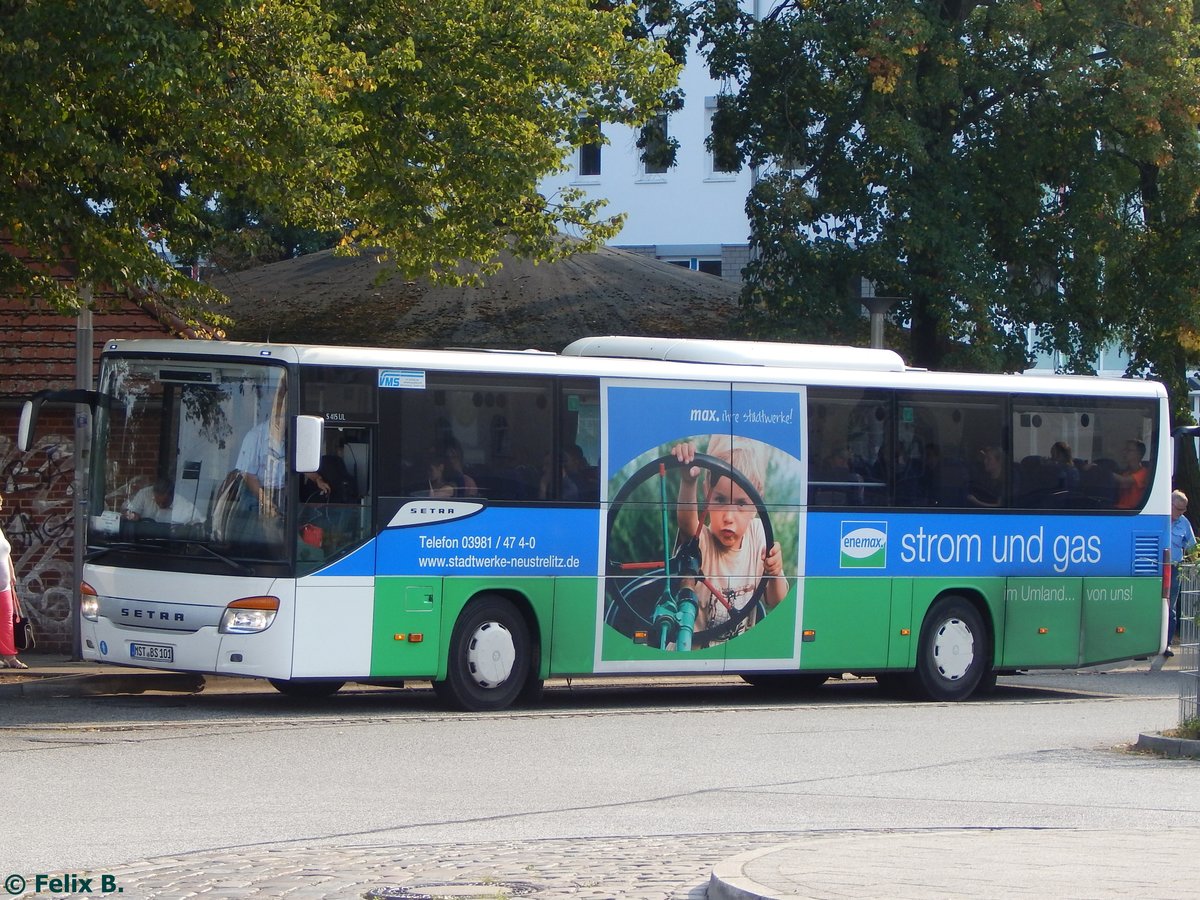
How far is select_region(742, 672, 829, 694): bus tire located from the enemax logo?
1.86 m

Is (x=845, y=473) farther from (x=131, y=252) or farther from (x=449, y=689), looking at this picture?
(x=131, y=252)

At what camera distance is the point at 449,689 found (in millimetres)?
15070

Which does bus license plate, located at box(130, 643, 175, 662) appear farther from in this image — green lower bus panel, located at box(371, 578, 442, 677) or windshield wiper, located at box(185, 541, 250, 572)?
green lower bus panel, located at box(371, 578, 442, 677)

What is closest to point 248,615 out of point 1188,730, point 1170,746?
point 1170,746

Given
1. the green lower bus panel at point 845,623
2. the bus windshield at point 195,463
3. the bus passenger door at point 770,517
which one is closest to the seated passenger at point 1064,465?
the green lower bus panel at point 845,623

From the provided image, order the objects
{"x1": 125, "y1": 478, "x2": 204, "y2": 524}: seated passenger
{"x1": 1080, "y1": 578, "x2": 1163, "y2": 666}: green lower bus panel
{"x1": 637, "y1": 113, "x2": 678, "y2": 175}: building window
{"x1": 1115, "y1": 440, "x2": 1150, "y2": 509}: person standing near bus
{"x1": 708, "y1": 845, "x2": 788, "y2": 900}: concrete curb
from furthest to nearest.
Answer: {"x1": 637, "y1": 113, "x2": 678, "y2": 175}: building window → {"x1": 1115, "y1": 440, "x2": 1150, "y2": 509}: person standing near bus → {"x1": 1080, "y1": 578, "x2": 1163, "y2": 666}: green lower bus panel → {"x1": 125, "y1": 478, "x2": 204, "y2": 524}: seated passenger → {"x1": 708, "y1": 845, "x2": 788, "y2": 900}: concrete curb

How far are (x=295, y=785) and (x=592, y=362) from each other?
245 inches

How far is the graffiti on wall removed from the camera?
1978 cm

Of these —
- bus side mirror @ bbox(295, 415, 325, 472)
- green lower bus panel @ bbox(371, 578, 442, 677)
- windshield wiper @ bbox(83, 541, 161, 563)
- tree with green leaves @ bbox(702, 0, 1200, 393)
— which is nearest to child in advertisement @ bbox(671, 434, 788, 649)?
green lower bus panel @ bbox(371, 578, 442, 677)

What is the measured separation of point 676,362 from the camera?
54.1 ft

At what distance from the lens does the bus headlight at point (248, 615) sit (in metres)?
14.0

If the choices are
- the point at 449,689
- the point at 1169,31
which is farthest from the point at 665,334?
the point at 449,689

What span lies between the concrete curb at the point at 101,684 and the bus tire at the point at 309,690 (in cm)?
84

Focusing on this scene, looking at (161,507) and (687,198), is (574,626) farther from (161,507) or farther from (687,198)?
(687,198)
